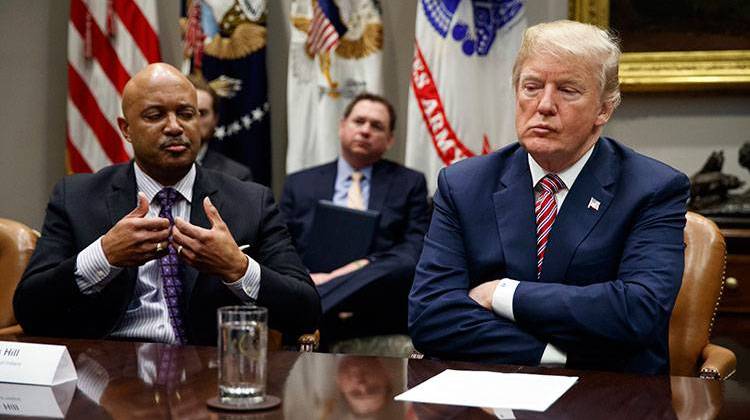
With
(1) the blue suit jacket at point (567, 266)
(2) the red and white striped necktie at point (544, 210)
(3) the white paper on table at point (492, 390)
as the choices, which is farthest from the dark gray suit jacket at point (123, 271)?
(3) the white paper on table at point (492, 390)

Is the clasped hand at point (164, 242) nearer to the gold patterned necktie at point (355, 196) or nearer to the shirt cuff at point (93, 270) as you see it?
the shirt cuff at point (93, 270)

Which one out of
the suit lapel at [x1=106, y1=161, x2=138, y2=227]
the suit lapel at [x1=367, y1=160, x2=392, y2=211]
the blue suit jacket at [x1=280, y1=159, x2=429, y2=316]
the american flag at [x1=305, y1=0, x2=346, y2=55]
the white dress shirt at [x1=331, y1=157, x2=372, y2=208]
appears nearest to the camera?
the suit lapel at [x1=106, y1=161, x2=138, y2=227]

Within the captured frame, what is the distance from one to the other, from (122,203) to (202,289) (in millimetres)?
378

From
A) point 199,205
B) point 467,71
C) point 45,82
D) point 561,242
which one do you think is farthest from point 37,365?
point 45,82

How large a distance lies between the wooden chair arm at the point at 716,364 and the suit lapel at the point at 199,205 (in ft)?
4.78

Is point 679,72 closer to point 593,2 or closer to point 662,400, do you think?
point 593,2

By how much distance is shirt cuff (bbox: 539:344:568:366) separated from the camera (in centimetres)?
243

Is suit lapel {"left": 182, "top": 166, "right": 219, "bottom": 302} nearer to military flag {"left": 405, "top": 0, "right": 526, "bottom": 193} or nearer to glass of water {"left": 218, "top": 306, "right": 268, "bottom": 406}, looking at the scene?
glass of water {"left": 218, "top": 306, "right": 268, "bottom": 406}

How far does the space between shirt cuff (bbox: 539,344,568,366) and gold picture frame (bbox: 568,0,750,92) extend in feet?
10.0

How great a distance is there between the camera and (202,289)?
2980 mm

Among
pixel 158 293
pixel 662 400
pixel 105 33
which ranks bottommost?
pixel 158 293

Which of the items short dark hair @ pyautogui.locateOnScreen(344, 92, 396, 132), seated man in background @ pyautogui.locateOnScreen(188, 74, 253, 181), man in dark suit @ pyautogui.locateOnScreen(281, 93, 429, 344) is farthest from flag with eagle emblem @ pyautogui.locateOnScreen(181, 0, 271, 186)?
short dark hair @ pyautogui.locateOnScreen(344, 92, 396, 132)

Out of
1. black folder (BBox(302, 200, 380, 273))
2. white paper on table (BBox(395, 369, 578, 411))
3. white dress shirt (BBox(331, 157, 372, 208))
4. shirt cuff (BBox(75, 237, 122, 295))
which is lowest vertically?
black folder (BBox(302, 200, 380, 273))

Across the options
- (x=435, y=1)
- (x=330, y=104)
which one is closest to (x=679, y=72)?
(x=435, y=1)
